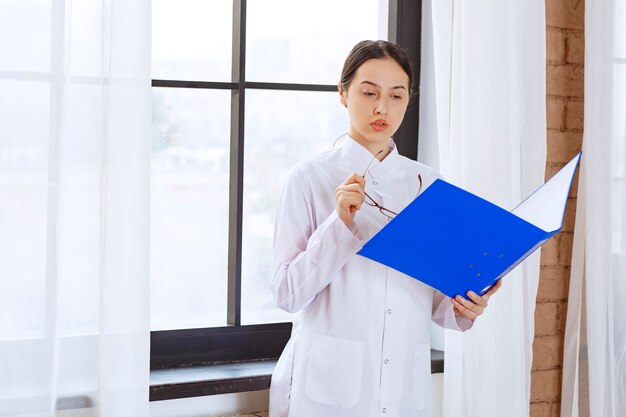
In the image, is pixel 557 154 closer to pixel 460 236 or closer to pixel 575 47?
pixel 575 47

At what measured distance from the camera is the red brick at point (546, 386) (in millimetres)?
2596

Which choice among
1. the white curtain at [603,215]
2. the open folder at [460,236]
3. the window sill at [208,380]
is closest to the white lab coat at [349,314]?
the open folder at [460,236]

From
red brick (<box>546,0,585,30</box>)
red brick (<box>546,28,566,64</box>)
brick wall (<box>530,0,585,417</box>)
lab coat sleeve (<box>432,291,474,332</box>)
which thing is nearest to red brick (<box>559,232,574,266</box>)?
brick wall (<box>530,0,585,417</box>)

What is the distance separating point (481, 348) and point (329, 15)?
105 cm

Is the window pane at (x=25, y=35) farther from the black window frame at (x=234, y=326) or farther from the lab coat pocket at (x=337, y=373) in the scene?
the lab coat pocket at (x=337, y=373)

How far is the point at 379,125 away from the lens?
1825mm

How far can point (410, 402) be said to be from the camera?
1.86 m

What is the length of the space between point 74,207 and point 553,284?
1.45 metres

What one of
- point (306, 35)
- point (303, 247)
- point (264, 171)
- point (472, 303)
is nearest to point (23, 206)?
point (303, 247)

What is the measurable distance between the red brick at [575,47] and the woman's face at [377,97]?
95 cm

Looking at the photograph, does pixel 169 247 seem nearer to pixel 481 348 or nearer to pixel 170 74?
pixel 170 74

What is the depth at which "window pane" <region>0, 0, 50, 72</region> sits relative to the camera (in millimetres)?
1758

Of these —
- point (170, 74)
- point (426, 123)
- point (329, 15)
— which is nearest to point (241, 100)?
point (170, 74)

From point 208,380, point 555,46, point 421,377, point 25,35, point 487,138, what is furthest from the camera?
point 555,46
